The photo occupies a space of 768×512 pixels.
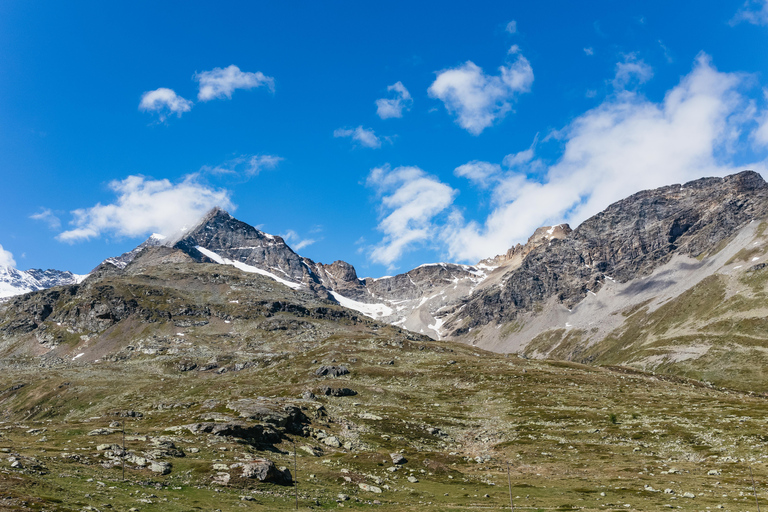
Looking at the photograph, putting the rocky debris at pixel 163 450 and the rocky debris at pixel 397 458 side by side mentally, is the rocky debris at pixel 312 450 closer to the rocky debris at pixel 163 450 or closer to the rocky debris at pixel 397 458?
the rocky debris at pixel 397 458

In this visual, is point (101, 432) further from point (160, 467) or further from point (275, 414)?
point (160, 467)

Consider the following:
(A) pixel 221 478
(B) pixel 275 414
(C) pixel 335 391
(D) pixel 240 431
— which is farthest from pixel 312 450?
(C) pixel 335 391

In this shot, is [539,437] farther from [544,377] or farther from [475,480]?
[544,377]

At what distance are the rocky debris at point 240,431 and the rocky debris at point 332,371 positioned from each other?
109 m

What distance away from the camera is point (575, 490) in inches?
2219

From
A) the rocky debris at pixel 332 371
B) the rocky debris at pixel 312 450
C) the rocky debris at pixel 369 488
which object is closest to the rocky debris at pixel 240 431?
the rocky debris at pixel 312 450

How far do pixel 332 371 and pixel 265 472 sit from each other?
13224 cm

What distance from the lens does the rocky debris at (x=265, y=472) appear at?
50.4 m

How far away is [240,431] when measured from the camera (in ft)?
224

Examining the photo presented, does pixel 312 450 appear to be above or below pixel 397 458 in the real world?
above

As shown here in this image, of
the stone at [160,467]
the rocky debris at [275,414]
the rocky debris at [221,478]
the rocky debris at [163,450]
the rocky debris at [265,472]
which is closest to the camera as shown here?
the rocky debris at [221,478]

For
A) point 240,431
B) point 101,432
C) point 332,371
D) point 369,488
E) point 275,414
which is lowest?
point 369,488

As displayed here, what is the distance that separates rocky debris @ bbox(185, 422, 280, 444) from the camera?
67.8 metres

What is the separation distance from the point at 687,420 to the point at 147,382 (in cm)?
19092
